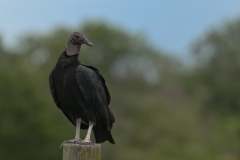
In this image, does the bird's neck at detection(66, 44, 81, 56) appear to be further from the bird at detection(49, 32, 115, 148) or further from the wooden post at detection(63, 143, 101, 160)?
the wooden post at detection(63, 143, 101, 160)

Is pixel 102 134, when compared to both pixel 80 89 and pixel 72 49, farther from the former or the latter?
pixel 72 49

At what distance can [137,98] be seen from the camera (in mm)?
44094

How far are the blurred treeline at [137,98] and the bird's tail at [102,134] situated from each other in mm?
19038

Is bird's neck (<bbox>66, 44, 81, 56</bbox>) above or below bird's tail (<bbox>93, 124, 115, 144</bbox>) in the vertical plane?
above

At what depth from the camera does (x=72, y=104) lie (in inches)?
258

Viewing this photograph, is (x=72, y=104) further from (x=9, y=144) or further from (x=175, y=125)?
(x=175, y=125)

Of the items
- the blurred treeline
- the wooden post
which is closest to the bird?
the wooden post

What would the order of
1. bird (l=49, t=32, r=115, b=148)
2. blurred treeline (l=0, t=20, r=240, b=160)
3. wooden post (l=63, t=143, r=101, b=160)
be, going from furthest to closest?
blurred treeline (l=0, t=20, r=240, b=160)
bird (l=49, t=32, r=115, b=148)
wooden post (l=63, t=143, r=101, b=160)

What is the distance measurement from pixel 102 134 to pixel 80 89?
Answer: 20.0 inches

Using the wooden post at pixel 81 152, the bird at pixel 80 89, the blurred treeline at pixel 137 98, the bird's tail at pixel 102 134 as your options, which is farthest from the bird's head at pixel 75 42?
the blurred treeline at pixel 137 98

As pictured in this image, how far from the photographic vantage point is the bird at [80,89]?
21.2ft

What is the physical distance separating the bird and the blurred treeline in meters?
19.1

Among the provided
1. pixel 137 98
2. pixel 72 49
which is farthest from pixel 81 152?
pixel 137 98

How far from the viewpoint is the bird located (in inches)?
255
